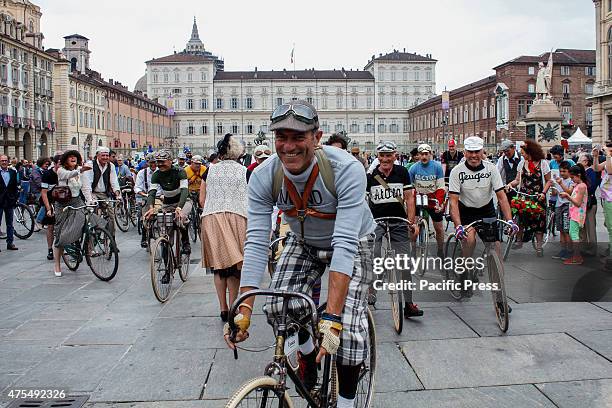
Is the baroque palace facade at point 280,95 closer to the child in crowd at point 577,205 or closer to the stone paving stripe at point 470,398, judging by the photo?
the child in crowd at point 577,205

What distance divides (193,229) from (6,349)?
27.4ft

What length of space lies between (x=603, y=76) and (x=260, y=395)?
57467 millimetres

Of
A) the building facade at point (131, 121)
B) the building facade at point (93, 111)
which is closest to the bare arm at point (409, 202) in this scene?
the building facade at point (93, 111)

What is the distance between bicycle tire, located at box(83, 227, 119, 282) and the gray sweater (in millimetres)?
6090

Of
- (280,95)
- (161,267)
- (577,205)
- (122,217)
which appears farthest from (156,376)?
(280,95)

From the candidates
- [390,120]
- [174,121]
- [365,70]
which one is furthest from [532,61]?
[174,121]

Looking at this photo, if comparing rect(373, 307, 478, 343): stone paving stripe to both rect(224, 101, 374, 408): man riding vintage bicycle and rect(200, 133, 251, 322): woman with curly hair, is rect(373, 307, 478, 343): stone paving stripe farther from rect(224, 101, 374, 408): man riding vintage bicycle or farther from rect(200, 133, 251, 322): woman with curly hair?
rect(224, 101, 374, 408): man riding vintage bicycle

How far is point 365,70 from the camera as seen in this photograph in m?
134

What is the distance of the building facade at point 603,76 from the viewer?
5178cm

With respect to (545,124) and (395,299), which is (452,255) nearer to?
(395,299)

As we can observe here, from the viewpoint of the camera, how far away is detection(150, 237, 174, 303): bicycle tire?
741 cm

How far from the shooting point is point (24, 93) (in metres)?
67.1

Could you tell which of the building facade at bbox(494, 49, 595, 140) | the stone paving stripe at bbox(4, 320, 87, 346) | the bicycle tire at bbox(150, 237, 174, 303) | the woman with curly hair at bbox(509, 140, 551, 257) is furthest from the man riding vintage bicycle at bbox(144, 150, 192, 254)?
the building facade at bbox(494, 49, 595, 140)

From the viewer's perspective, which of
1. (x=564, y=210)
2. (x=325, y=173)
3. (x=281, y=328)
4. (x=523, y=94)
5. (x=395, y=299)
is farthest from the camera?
(x=523, y=94)
